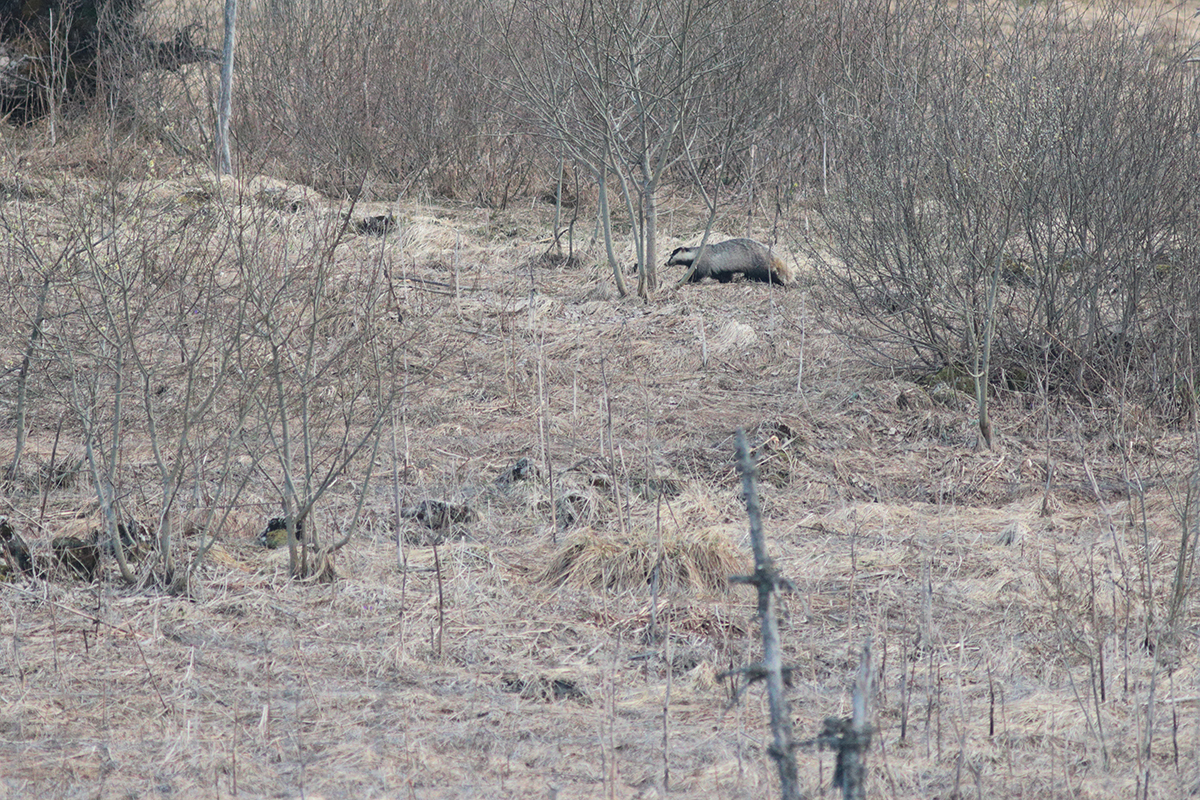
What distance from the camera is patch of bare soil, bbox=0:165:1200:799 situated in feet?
10.6

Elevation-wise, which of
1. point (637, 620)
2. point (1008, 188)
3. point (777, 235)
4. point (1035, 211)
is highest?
point (1008, 188)

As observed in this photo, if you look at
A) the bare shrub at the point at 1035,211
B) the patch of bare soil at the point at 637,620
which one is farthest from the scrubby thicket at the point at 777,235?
the patch of bare soil at the point at 637,620

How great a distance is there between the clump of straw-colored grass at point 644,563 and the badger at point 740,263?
19.2ft

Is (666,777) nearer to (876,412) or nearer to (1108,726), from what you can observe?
(1108,726)

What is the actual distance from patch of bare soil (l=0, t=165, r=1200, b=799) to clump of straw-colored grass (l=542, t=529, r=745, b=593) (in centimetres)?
1

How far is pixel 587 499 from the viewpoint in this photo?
5727 millimetres

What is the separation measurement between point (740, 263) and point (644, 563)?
6.14 m

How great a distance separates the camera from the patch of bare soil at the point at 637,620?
3238 millimetres

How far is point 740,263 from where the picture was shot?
10.6m

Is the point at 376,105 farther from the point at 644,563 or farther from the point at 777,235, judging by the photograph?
the point at 644,563

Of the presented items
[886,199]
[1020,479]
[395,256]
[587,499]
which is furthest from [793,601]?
[395,256]

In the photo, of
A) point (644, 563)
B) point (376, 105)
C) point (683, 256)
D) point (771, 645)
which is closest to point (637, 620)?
point (644, 563)

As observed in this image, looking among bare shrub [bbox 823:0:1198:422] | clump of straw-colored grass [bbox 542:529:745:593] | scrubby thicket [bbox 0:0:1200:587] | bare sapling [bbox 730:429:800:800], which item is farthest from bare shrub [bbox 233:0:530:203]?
bare sapling [bbox 730:429:800:800]

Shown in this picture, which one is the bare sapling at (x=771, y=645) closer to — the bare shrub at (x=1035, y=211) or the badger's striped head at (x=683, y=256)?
the bare shrub at (x=1035, y=211)
